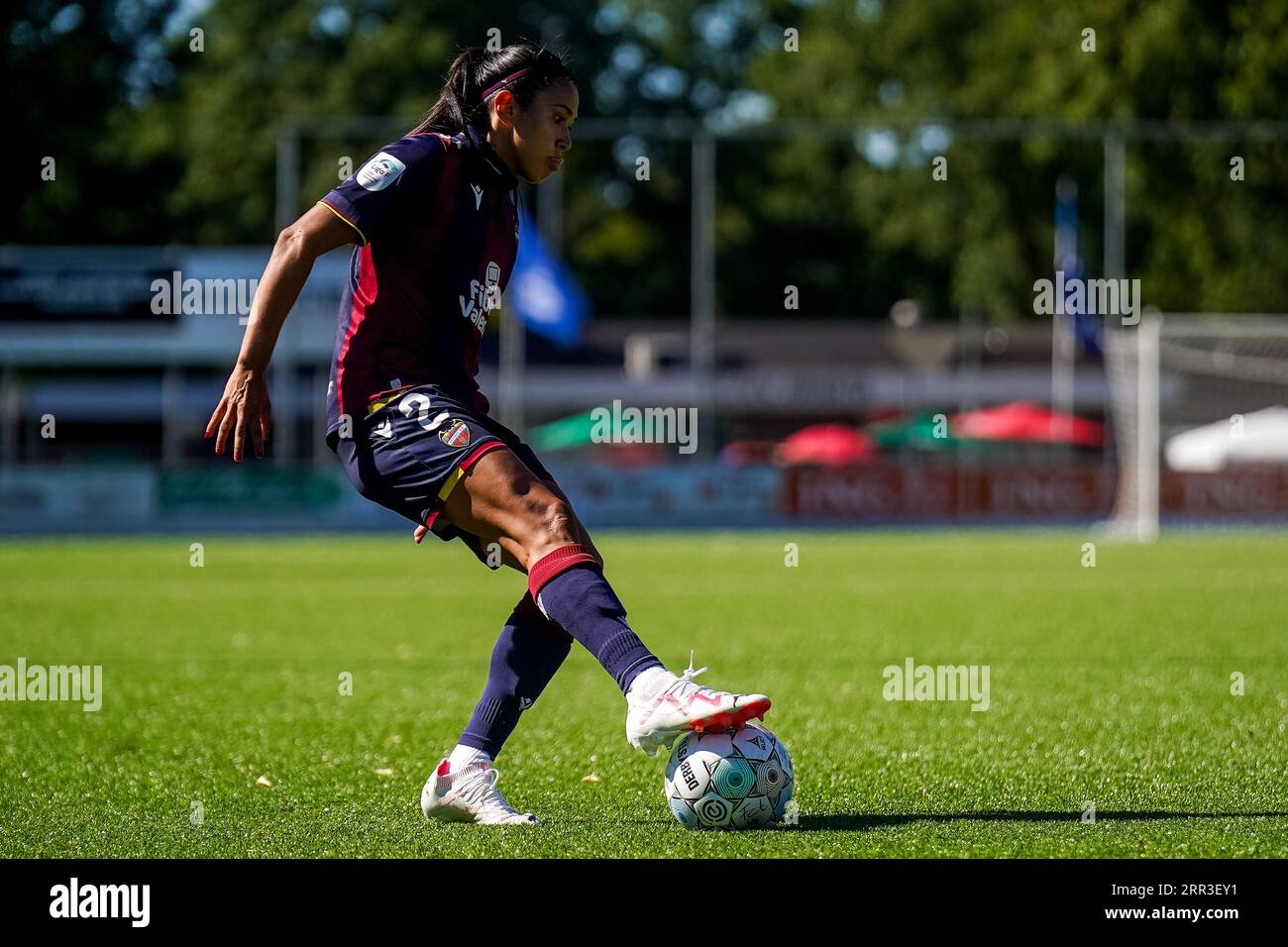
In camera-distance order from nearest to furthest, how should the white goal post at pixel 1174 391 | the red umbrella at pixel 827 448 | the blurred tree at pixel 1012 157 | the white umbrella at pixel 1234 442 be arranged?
the white goal post at pixel 1174 391, the white umbrella at pixel 1234 442, the red umbrella at pixel 827 448, the blurred tree at pixel 1012 157

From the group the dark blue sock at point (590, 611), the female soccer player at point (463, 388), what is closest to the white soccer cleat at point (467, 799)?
the female soccer player at point (463, 388)

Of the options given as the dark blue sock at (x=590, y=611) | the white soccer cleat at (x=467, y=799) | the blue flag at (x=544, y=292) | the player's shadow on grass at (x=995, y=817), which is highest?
the blue flag at (x=544, y=292)

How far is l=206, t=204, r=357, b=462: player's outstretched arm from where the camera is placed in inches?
177

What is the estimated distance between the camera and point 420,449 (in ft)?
15.7

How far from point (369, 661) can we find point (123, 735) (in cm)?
332

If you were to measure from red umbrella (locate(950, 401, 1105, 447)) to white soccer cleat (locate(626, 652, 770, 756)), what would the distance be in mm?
32641

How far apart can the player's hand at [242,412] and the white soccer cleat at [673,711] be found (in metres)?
1.16

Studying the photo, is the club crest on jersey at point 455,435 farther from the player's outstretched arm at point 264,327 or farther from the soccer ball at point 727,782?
the soccer ball at point 727,782

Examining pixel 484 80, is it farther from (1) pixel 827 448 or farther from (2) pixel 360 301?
(1) pixel 827 448
